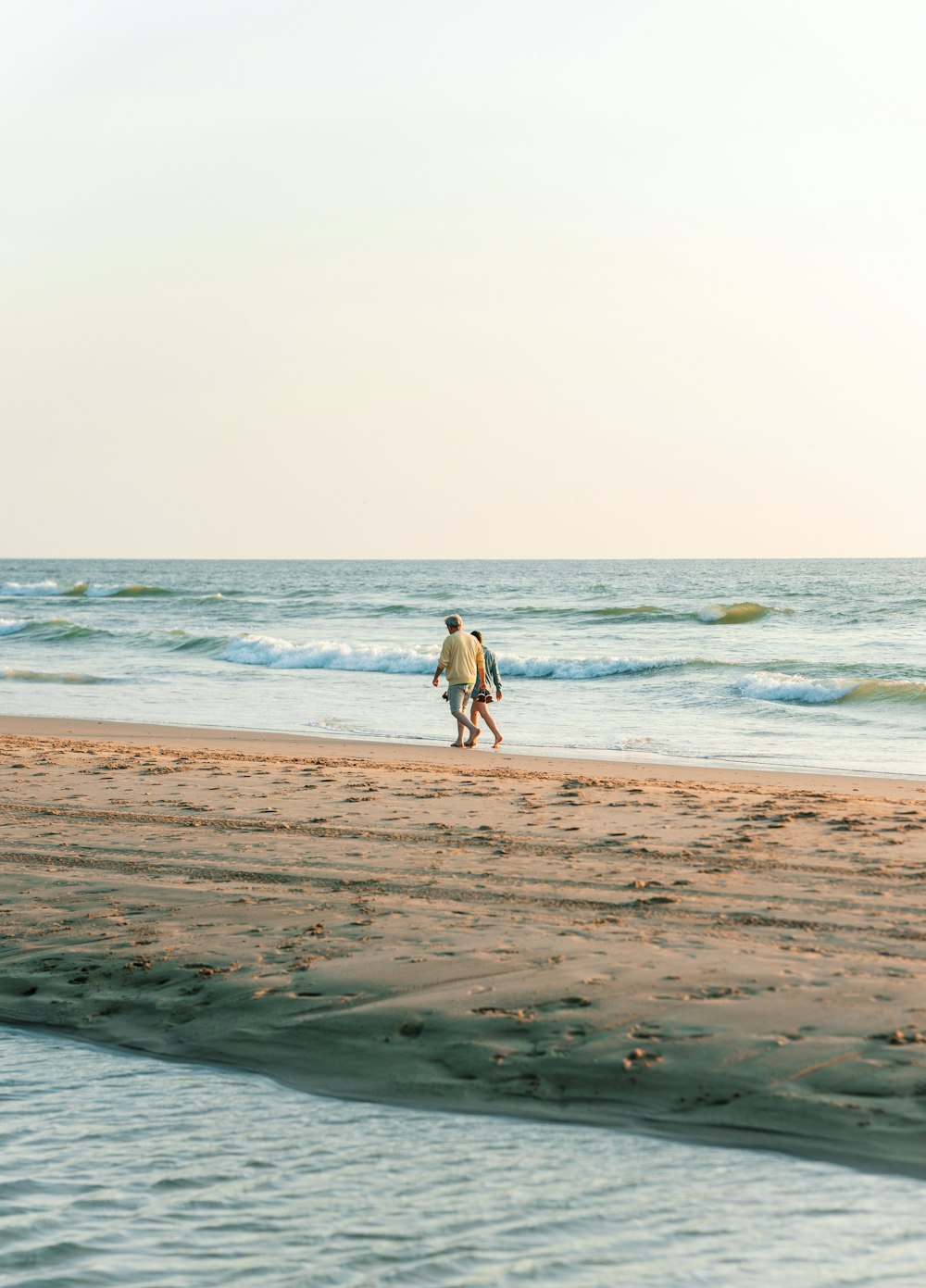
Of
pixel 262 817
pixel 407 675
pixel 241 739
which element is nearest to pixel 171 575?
pixel 407 675

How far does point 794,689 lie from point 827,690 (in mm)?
537

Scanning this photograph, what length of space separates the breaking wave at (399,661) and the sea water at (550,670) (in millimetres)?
58

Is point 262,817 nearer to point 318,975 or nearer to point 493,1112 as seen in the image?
point 318,975

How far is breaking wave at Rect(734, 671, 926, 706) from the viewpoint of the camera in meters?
19.8

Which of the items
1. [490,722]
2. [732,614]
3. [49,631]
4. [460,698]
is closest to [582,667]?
[490,722]

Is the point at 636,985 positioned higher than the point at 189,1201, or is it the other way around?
the point at 636,985

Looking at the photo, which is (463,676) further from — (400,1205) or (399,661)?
(399,661)

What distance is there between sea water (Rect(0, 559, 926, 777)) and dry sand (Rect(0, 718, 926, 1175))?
6002 millimetres

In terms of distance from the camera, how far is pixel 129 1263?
3.33m

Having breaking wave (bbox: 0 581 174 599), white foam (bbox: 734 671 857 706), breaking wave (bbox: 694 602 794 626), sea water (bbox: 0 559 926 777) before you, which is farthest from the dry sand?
breaking wave (bbox: 0 581 174 599)

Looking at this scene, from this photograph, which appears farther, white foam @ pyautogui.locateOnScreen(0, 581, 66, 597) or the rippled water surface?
white foam @ pyautogui.locateOnScreen(0, 581, 66, 597)

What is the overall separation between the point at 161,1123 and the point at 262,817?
4172 mm

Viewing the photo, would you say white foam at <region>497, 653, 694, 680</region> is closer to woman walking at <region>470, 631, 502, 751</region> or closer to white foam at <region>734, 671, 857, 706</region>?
white foam at <region>734, 671, 857, 706</region>

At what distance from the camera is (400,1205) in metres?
3.60
